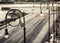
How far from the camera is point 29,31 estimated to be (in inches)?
1698

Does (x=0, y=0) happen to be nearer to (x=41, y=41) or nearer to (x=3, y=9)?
(x=3, y=9)

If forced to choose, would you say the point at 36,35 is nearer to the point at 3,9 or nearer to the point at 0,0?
the point at 3,9

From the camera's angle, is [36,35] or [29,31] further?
[29,31]

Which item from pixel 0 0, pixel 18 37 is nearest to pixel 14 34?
pixel 18 37

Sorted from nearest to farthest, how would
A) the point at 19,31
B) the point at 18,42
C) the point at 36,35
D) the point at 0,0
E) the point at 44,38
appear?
the point at 18,42 → the point at 44,38 → the point at 36,35 → the point at 19,31 → the point at 0,0

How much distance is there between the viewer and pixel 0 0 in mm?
112750

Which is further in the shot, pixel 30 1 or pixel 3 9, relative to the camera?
pixel 30 1

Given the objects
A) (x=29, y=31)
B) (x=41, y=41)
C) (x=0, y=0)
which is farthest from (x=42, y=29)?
(x=0, y=0)

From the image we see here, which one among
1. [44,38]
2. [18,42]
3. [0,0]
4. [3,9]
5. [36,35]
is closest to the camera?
[18,42]

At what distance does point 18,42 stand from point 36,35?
6.05 m

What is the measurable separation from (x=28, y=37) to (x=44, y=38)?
10.1 feet

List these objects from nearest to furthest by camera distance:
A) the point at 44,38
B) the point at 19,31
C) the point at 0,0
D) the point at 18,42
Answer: the point at 18,42 → the point at 44,38 → the point at 19,31 → the point at 0,0

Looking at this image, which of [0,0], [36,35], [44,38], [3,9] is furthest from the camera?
[0,0]

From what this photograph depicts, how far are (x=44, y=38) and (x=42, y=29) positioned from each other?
871cm
